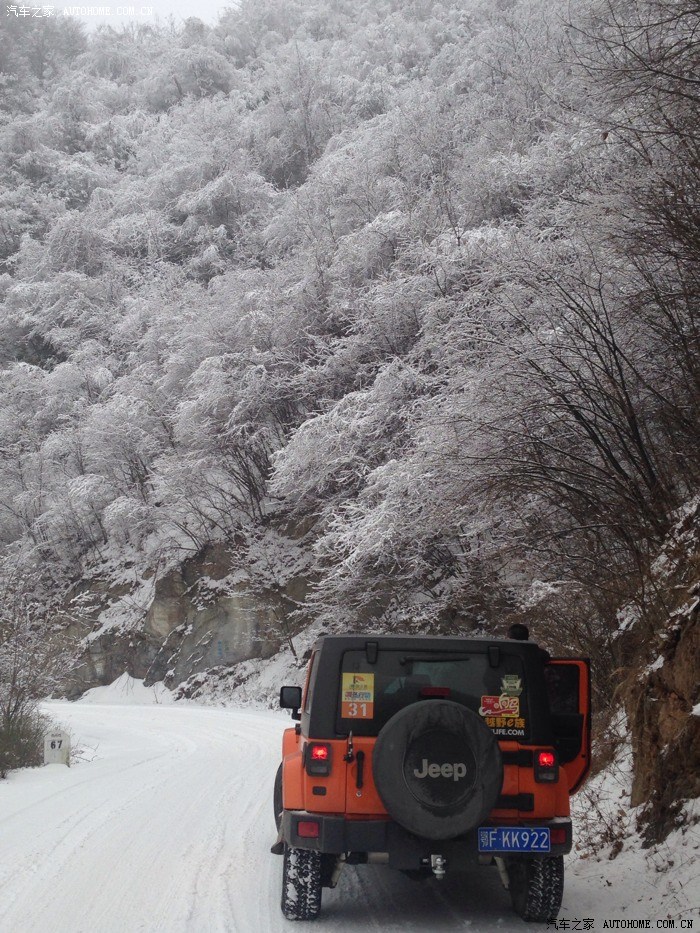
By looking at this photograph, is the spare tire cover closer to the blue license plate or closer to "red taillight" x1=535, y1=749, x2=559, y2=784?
the blue license plate

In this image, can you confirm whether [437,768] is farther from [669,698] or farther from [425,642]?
[669,698]

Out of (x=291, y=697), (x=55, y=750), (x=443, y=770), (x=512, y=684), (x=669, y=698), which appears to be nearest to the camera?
(x=443, y=770)

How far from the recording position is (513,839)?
424 centimetres

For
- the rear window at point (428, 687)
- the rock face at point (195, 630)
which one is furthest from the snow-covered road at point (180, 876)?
the rock face at point (195, 630)

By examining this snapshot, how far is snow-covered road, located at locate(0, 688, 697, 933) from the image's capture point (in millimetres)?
4387

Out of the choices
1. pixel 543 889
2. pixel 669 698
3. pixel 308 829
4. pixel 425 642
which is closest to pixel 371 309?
pixel 669 698

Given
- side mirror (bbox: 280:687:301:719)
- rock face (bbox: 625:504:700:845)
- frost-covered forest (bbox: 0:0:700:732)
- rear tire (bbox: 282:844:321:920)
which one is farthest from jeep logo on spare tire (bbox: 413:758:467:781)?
frost-covered forest (bbox: 0:0:700:732)

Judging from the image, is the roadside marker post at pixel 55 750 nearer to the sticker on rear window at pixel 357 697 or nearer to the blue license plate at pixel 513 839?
the sticker on rear window at pixel 357 697

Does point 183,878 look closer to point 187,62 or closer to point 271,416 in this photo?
point 271,416

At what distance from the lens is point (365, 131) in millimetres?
36156

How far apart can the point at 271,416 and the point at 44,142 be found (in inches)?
1991

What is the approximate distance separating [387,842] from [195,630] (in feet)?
81.7

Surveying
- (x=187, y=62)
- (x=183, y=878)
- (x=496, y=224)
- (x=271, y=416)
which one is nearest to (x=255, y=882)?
(x=183, y=878)

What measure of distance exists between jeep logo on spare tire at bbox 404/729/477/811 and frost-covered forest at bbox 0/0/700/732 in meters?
2.73
